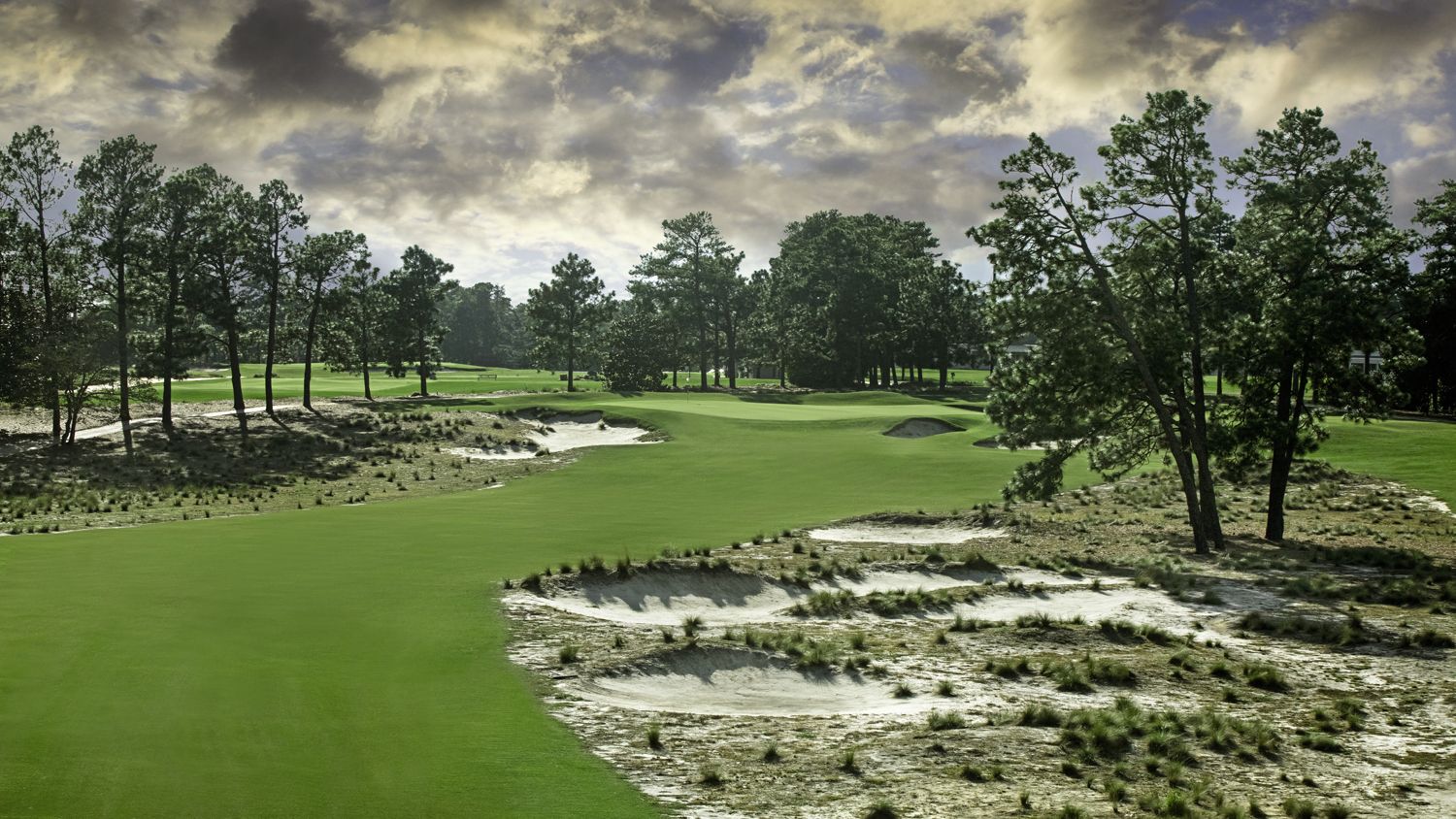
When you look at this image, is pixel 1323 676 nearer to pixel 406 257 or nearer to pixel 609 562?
pixel 609 562

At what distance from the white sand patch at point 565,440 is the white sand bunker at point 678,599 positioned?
3036cm

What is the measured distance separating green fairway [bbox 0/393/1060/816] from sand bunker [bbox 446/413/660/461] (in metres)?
19.4

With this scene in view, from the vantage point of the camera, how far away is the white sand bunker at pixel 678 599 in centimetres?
1805

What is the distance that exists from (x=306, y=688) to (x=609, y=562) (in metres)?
9.75

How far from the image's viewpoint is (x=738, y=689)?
14.0 meters

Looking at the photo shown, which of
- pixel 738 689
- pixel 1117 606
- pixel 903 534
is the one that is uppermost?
pixel 738 689

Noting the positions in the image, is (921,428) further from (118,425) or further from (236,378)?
(118,425)

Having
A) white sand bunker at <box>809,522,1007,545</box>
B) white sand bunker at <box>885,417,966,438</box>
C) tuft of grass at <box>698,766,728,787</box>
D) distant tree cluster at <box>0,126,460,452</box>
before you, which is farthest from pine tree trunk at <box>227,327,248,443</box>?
tuft of grass at <box>698,766,728,787</box>

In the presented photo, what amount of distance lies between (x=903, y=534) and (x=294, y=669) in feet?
64.0

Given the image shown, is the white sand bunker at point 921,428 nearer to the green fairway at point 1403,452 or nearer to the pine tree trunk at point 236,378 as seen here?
the green fairway at point 1403,452

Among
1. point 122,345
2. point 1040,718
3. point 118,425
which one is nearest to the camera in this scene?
point 1040,718

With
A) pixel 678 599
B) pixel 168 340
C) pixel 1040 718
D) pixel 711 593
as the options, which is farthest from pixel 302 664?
pixel 168 340

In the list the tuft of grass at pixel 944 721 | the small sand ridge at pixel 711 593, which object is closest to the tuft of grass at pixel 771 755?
the tuft of grass at pixel 944 721

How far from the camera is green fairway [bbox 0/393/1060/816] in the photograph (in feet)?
Answer: 29.3
